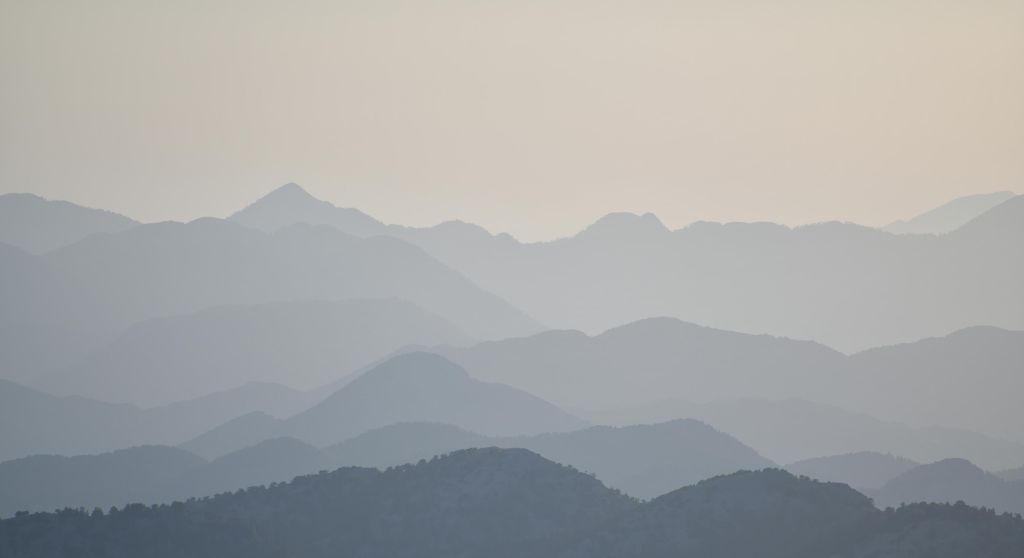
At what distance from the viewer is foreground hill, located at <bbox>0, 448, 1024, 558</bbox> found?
391ft

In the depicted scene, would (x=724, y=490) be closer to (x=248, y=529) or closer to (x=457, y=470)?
(x=457, y=470)

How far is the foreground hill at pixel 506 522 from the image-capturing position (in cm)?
11925

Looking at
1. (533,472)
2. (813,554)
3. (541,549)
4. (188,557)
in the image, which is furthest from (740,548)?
(188,557)

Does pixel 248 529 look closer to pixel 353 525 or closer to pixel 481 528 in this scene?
pixel 353 525

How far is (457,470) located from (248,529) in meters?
20.2

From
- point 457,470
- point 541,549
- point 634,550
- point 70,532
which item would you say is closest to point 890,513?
A: point 634,550

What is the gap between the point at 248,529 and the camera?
5364 inches

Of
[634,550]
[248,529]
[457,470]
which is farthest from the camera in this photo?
[457,470]

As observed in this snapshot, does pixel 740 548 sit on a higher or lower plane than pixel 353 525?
lower

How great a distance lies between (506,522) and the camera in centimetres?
13738

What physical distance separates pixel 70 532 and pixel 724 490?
54.8 metres

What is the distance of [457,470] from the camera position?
14500 cm

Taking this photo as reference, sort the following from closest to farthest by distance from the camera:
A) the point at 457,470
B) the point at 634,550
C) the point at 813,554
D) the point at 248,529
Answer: the point at 813,554
the point at 634,550
the point at 248,529
the point at 457,470

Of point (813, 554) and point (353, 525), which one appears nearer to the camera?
point (813, 554)
